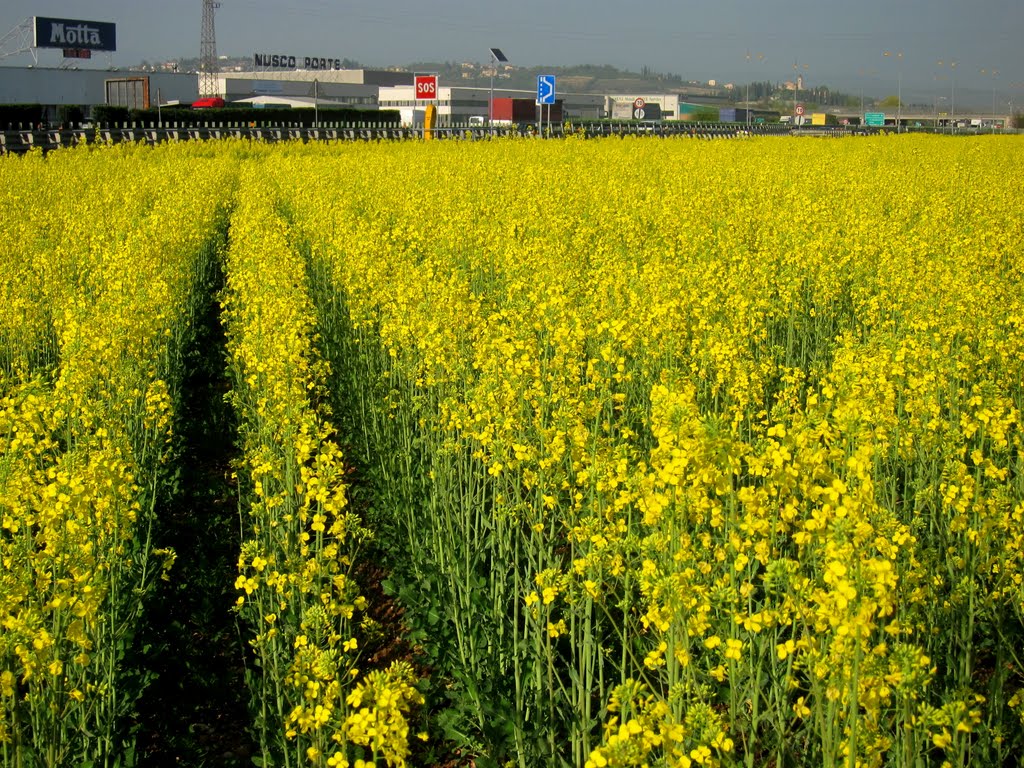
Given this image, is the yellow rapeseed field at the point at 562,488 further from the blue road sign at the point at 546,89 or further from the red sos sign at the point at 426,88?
the red sos sign at the point at 426,88

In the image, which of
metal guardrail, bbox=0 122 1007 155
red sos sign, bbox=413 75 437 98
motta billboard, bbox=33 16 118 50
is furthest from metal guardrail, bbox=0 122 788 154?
motta billboard, bbox=33 16 118 50

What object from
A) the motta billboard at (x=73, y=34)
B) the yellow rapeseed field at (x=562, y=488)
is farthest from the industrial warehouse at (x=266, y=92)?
the yellow rapeseed field at (x=562, y=488)

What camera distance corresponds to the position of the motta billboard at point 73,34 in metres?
105

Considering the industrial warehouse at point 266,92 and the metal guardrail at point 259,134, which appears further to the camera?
the industrial warehouse at point 266,92

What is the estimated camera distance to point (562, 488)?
15.3 ft

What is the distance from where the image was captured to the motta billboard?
104625 mm

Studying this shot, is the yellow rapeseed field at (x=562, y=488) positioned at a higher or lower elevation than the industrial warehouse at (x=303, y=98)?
lower

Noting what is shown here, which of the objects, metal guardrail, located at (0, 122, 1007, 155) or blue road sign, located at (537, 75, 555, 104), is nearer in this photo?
metal guardrail, located at (0, 122, 1007, 155)

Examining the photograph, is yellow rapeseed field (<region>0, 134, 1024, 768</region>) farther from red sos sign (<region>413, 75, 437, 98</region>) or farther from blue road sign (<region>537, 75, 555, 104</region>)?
red sos sign (<region>413, 75, 437, 98</region>)

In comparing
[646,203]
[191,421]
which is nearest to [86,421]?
[191,421]

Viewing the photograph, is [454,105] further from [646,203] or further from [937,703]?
[937,703]

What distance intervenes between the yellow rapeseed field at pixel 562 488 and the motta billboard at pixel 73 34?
104 m

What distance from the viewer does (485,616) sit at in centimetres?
526

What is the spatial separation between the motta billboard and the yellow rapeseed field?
103550 mm
